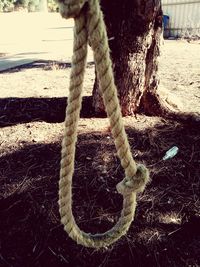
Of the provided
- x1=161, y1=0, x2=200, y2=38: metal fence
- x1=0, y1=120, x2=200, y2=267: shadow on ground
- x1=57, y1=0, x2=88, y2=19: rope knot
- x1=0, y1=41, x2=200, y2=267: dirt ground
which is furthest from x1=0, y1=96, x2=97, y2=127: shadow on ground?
x1=161, y1=0, x2=200, y2=38: metal fence

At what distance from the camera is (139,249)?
2.08m

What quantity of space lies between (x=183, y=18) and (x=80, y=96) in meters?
11.1

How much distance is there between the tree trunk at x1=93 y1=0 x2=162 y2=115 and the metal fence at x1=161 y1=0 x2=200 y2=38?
7.80 m

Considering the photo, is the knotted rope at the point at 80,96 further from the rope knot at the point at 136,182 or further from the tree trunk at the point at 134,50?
the tree trunk at the point at 134,50

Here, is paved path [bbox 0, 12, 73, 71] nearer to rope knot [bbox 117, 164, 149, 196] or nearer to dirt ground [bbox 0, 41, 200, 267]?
dirt ground [bbox 0, 41, 200, 267]

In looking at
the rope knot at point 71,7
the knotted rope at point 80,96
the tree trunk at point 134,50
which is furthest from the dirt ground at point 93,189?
the rope knot at point 71,7

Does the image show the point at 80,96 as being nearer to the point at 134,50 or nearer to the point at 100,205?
the point at 100,205

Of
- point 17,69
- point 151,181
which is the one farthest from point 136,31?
point 17,69

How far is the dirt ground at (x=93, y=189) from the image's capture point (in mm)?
2074

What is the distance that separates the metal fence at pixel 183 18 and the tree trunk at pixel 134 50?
780cm

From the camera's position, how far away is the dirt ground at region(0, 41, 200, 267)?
2074mm

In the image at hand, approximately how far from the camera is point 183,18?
36.4ft

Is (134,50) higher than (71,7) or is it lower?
lower

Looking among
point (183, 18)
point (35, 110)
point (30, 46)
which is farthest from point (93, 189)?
point (183, 18)
